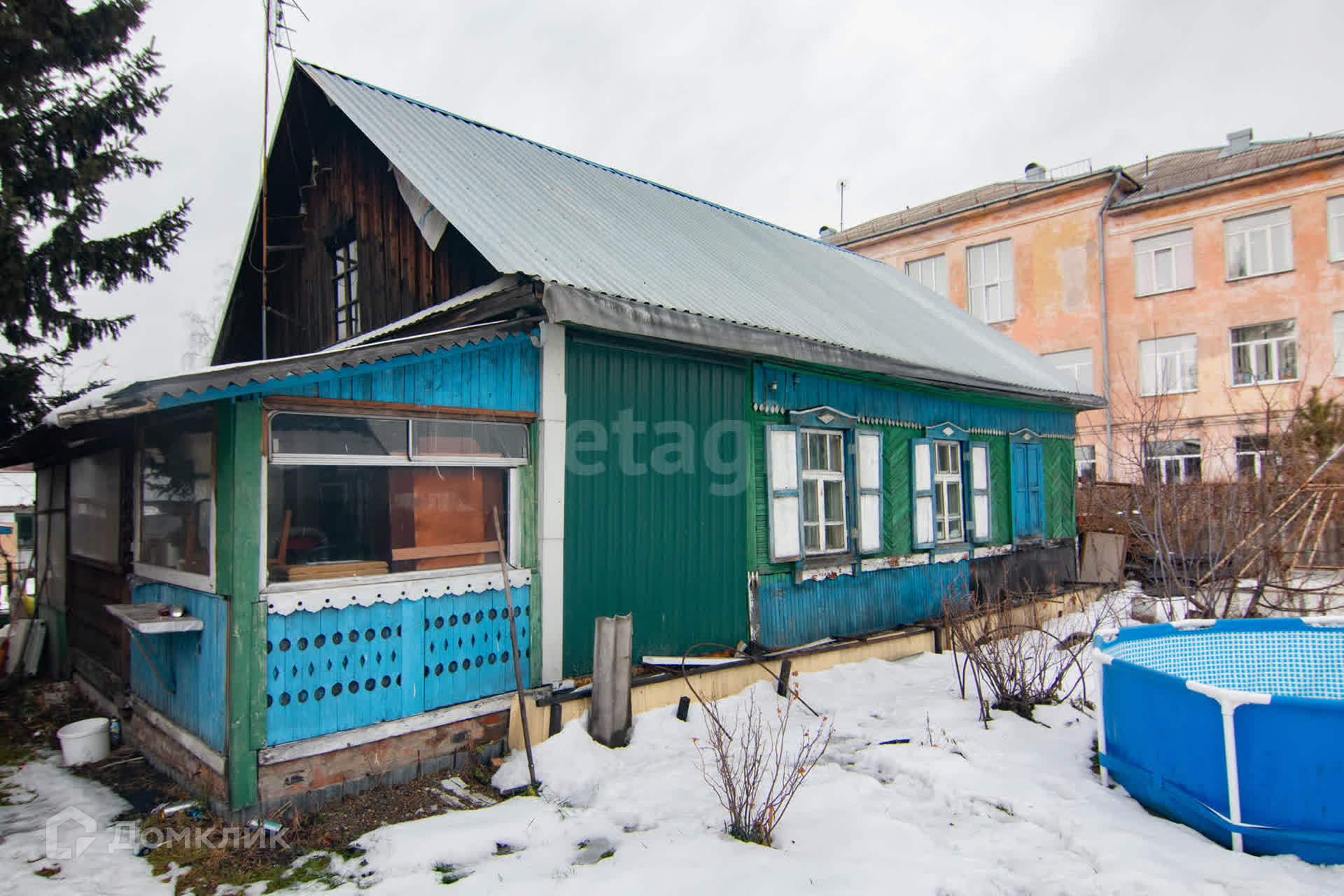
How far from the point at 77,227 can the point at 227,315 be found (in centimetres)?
186

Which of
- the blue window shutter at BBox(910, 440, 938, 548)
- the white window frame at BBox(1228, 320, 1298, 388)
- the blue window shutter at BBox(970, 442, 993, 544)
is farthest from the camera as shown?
the white window frame at BBox(1228, 320, 1298, 388)

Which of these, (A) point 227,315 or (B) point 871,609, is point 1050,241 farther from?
(A) point 227,315

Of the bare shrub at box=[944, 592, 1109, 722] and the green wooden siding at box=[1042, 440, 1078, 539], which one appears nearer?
the bare shrub at box=[944, 592, 1109, 722]

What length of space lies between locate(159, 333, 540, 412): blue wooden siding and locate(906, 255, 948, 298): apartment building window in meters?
22.7

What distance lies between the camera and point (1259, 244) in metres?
20.9

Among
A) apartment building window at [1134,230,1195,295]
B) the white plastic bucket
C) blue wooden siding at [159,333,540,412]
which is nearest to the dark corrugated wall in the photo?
blue wooden siding at [159,333,540,412]

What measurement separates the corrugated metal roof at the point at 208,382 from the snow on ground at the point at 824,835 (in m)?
2.43

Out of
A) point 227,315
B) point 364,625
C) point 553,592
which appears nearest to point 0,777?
point 364,625

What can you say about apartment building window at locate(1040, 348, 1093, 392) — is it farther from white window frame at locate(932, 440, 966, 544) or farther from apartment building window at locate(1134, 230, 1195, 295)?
white window frame at locate(932, 440, 966, 544)

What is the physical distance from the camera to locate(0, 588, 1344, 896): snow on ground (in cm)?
377

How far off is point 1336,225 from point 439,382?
2381cm

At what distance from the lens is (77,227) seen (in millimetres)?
9594

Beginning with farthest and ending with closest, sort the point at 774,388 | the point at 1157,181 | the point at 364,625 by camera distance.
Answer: the point at 1157,181, the point at 774,388, the point at 364,625

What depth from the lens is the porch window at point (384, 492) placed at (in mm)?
4902
